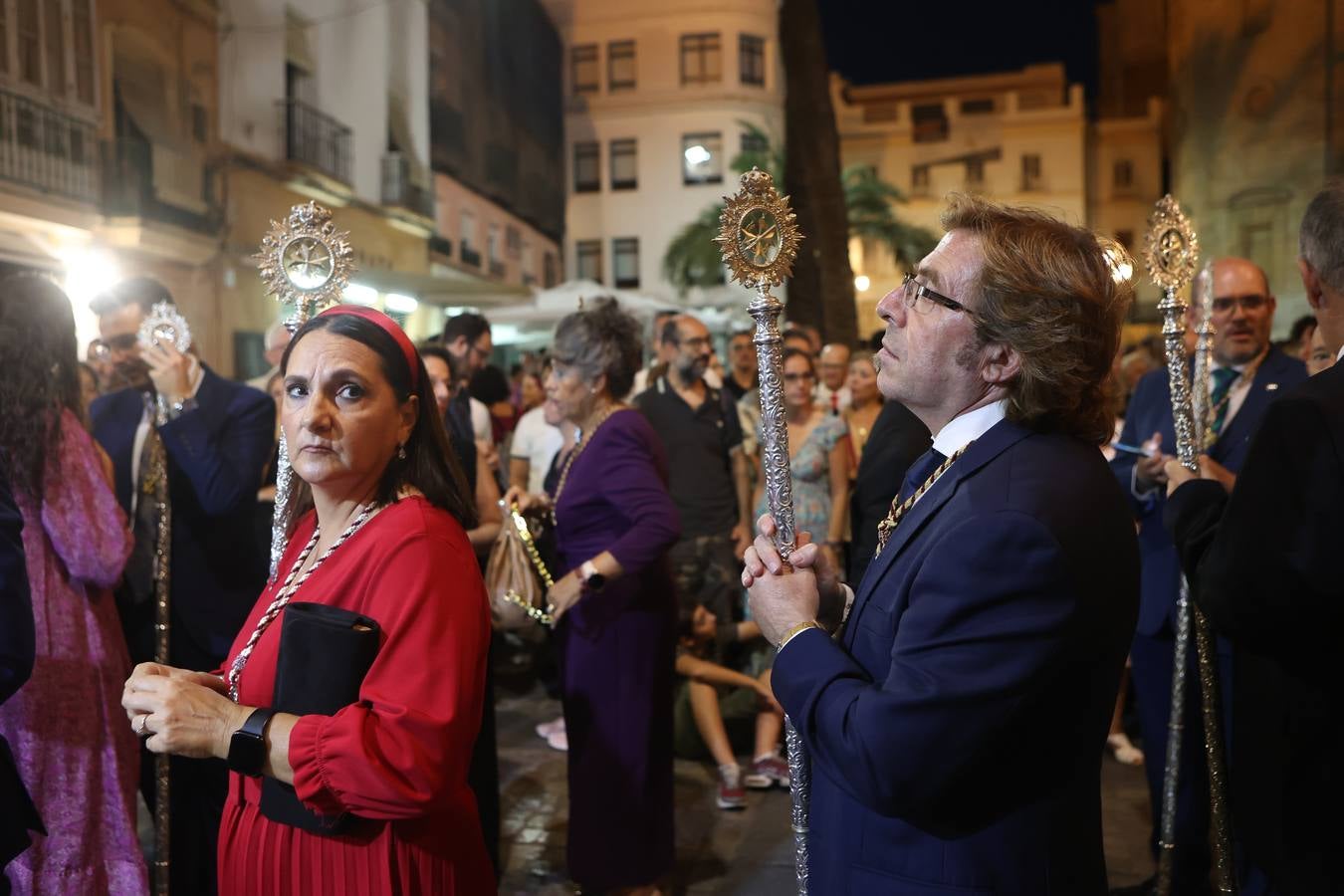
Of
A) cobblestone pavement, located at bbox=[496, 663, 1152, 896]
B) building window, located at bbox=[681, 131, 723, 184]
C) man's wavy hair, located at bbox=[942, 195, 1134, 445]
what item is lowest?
cobblestone pavement, located at bbox=[496, 663, 1152, 896]

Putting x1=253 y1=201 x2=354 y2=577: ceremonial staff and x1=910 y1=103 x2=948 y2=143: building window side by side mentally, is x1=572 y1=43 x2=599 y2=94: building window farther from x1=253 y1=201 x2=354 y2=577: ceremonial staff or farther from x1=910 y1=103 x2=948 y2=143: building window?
x1=910 y1=103 x2=948 y2=143: building window

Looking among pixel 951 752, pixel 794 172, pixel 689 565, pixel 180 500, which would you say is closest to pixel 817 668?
pixel 951 752

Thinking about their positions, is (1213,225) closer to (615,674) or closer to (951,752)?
(615,674)

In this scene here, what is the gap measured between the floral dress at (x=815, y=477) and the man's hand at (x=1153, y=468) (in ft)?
7.21

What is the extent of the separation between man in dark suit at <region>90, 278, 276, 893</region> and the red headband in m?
Result: 1.55

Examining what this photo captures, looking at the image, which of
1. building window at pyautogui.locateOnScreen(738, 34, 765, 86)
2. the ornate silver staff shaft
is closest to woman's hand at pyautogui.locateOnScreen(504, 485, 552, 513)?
the ornate silver staff shaft

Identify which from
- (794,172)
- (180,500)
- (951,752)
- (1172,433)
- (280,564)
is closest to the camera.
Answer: (951,752)

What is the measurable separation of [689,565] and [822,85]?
7.25 metres

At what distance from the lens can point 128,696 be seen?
1.99 m

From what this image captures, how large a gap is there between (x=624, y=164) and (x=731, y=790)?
40.7 feet

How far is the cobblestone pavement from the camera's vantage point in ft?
13.9

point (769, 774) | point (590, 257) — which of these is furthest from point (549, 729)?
point (590, 257)

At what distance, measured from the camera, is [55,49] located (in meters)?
5.45

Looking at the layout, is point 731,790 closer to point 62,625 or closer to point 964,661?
point 62,625
